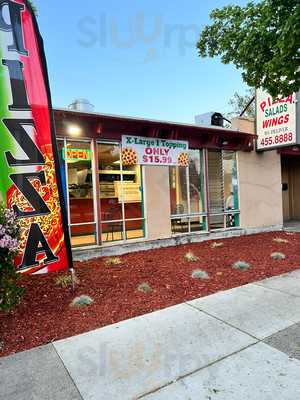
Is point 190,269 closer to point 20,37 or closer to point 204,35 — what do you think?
point 20,37

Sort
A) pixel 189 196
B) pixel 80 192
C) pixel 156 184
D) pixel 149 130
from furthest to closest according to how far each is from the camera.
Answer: pixel 189 196, pixel 156 184, pixel 149 130, pixel 80 192

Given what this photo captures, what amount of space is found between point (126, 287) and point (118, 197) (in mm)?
3467

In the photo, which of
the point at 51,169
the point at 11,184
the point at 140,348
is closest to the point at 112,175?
the point at 51,169

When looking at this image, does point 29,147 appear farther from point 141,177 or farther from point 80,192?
point 141,177

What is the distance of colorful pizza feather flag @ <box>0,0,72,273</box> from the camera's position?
4160 mm

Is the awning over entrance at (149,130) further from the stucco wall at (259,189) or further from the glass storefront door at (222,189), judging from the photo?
the stucco wall at (259,189)

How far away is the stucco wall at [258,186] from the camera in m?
10.3

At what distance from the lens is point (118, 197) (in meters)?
8.04

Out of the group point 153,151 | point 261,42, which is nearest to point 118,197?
point 153,151

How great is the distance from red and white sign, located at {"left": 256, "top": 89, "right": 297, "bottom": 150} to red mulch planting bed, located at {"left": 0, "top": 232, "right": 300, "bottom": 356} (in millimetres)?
3699

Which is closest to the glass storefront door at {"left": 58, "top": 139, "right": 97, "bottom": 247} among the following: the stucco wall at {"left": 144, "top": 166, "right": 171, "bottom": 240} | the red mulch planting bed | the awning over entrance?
the awning over entrance

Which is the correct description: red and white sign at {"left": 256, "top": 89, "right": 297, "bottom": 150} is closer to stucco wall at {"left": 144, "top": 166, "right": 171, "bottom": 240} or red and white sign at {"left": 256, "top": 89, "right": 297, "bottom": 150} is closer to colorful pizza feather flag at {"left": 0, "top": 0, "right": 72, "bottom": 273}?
stucco wall at {"left": 144, "top": 166, "right": 171, "bottom": 240}

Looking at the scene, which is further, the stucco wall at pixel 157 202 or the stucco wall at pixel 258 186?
the stucco wall at pixel 258 186

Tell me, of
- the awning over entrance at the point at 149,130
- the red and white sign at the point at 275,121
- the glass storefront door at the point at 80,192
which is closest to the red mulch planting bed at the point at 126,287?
the glass storefront door at the point at 80,192
